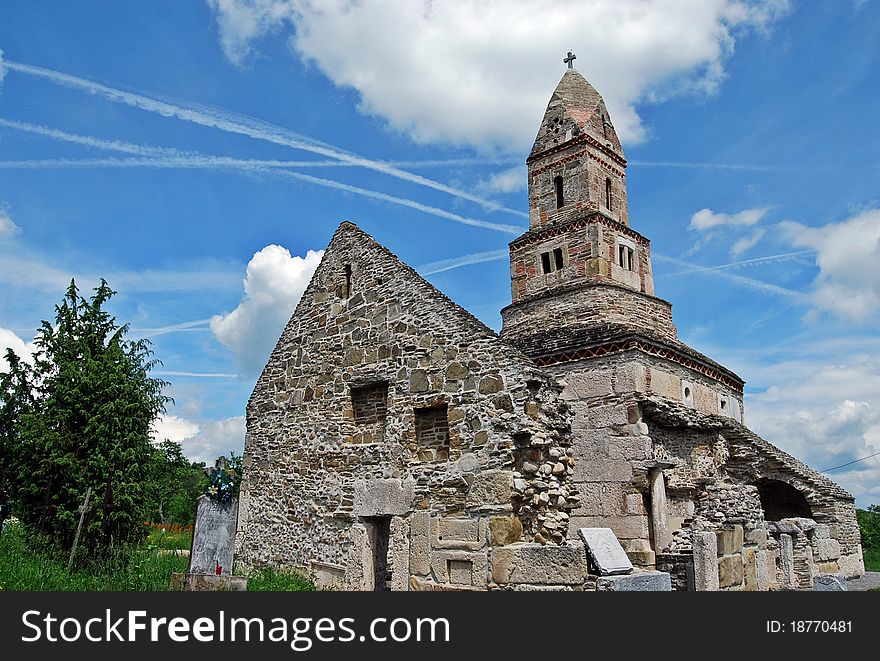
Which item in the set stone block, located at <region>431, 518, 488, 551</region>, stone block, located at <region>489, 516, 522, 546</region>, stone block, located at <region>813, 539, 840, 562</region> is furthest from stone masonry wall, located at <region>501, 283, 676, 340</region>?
stone block, located at <region>489, 516, 522, 546</region>

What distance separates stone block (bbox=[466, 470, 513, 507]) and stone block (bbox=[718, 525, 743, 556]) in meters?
3.72

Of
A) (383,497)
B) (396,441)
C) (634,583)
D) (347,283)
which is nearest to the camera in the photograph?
(634,583)

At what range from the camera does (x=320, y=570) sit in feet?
36.3

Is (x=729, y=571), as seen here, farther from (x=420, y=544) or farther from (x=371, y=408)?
(x=371, y=408)

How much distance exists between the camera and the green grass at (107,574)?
8.88 meters

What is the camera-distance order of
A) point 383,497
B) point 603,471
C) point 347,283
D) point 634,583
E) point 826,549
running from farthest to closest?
point 826,549 < point 603,471 < point 347,283 < point 383,497 < point 634,583

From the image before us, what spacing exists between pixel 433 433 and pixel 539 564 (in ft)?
8.63

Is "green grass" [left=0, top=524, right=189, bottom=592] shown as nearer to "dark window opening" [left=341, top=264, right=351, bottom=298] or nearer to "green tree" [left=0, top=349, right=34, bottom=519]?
"green tree" [left=0, top=349, right=34, bottom=519]

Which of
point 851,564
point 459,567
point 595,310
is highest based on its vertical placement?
point 595,310

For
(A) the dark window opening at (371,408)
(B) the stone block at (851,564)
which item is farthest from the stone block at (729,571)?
(B) the stone block at (851,564)

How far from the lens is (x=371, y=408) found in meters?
11.3

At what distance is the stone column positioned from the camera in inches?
539

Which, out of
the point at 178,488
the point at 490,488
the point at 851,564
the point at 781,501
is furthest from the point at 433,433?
the point at 178,488

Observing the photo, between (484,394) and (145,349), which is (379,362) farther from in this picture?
(145,349)
